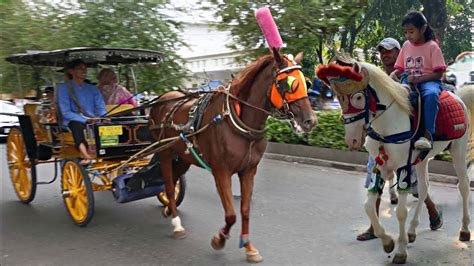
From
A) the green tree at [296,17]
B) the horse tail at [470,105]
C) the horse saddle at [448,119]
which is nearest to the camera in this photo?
the horse saddle at [448,119]

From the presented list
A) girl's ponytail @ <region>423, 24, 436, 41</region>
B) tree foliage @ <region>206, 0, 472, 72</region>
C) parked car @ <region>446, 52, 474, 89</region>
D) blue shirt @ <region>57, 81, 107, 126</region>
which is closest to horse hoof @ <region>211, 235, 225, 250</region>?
blue shirt @ <region>57, 81, 107, 126</region>

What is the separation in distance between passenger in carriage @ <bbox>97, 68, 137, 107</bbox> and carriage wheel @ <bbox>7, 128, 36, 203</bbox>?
1.37 metres

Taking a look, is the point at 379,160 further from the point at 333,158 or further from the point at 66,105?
the point at 333,158

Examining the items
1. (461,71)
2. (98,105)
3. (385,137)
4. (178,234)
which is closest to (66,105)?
(98,105)

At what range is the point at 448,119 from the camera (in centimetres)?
444

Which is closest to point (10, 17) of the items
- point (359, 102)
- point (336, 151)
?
point (336, 151)

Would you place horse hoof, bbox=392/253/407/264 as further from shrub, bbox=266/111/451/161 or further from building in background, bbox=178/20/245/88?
building in background, bbox=178/20/245/88

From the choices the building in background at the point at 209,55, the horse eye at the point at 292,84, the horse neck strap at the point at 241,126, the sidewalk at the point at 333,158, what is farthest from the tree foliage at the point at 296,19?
the horse eye at the point at 292,84

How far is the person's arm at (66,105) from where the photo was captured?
5.57 metres

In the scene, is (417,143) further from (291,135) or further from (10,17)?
(10,17)

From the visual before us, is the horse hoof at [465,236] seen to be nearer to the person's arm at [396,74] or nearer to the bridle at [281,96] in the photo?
the person's arm at [396,74]

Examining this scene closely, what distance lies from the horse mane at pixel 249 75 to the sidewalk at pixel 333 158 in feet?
16.2

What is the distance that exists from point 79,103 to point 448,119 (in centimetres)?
431

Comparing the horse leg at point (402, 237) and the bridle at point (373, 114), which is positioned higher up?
the bridle at point (373, 114)
